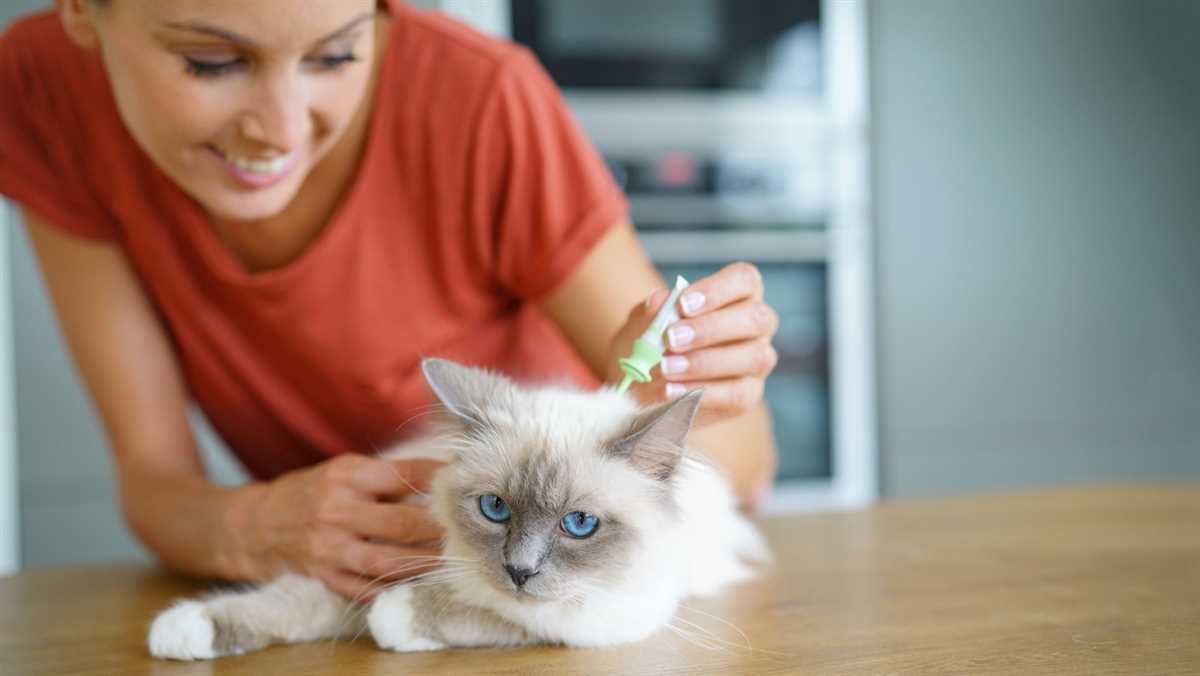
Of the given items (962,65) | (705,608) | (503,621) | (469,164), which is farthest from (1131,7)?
(503,621)

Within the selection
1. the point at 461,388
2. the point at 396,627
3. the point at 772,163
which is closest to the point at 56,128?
the point at 461,388

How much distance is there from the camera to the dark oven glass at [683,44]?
2.81 meters

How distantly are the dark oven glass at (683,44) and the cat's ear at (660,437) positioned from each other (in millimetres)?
2114

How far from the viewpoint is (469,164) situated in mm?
1269

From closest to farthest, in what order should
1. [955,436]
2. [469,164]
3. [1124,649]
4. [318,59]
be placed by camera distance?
[1124,649]
[318,59]
[469,164]
[955,436]

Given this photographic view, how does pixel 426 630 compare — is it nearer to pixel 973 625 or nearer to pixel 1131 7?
pixel 973 625

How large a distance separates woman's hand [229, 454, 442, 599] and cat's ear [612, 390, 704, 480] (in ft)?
0.71

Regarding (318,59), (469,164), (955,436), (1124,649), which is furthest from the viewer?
(955,436)

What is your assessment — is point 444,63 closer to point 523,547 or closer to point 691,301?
point 691,301

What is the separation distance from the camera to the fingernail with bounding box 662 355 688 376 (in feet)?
3.05

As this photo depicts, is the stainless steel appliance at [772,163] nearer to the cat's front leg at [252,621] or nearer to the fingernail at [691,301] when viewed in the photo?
the fingernail at [691,301]

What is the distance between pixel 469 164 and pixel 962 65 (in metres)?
2.26

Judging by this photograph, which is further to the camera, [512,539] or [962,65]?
[962,65]

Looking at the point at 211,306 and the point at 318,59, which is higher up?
the point at 318,59
